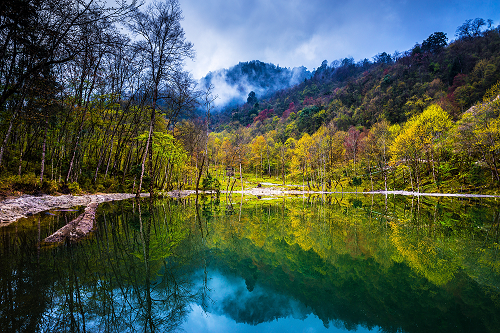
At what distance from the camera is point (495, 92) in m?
33.5

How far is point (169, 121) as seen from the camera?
23.8m

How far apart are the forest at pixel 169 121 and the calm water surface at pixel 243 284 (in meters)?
5.46

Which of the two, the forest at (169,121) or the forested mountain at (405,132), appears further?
the forested mountain at (405,132)

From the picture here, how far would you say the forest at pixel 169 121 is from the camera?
7816 millimetres

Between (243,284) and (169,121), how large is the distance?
22494 millimetres

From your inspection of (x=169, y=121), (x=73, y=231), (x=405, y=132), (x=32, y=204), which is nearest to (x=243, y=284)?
(x=73, y=231)

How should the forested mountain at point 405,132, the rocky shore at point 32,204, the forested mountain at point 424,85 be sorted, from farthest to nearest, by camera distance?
1. the forested mountain at point 424,85
2. the forested mountain at point 405,132
3. the rocky shore at point 32,204

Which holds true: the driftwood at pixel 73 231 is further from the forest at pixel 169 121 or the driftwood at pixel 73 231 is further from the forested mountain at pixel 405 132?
the forested mountain at pixel 405 132

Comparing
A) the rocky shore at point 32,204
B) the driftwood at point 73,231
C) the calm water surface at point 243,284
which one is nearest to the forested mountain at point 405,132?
the rocky shore at point 32,204

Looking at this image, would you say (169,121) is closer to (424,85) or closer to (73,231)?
(73,231)

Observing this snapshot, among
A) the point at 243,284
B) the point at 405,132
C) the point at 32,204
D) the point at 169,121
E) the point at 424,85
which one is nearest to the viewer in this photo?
the point at 243,284

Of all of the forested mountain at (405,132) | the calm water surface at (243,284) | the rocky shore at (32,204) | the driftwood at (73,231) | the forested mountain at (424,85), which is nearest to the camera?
the calm water surface at (243,284)

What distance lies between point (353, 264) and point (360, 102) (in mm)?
104664

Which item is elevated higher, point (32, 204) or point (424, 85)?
point (424, 85)
